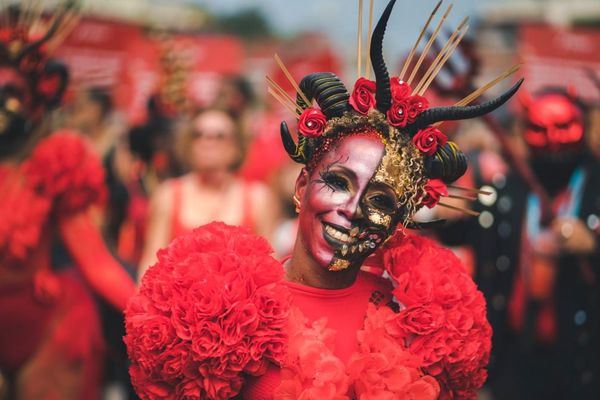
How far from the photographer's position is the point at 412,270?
3160 millimetres

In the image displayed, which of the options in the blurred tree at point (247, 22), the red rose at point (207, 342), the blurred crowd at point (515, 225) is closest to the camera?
the red rose at point (207, 342)

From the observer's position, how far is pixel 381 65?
301cm

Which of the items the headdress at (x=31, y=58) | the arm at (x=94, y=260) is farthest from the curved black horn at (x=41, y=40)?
the arm at (x=94, y=260)

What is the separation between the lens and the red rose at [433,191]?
10.4 ft

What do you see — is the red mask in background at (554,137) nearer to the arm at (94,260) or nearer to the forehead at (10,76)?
the arm at (94,260)

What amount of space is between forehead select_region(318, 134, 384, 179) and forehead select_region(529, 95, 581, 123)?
320 cm

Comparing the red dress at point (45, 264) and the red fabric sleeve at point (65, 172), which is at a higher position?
the red fabric sleeve at point (65, 172)

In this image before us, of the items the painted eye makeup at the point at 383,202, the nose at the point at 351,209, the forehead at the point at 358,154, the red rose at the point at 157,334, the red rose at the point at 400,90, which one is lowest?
the red rose at the point at 157,334

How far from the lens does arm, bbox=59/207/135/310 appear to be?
479cm

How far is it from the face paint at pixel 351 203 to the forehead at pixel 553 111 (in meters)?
3.20

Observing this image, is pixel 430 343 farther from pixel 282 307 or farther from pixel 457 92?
pixel 457 92

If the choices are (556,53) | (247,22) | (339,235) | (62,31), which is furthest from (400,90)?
(247,22)

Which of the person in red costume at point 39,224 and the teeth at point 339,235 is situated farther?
the person in red costume at point 39,224

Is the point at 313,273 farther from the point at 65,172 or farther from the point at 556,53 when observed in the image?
the point at 556,53
